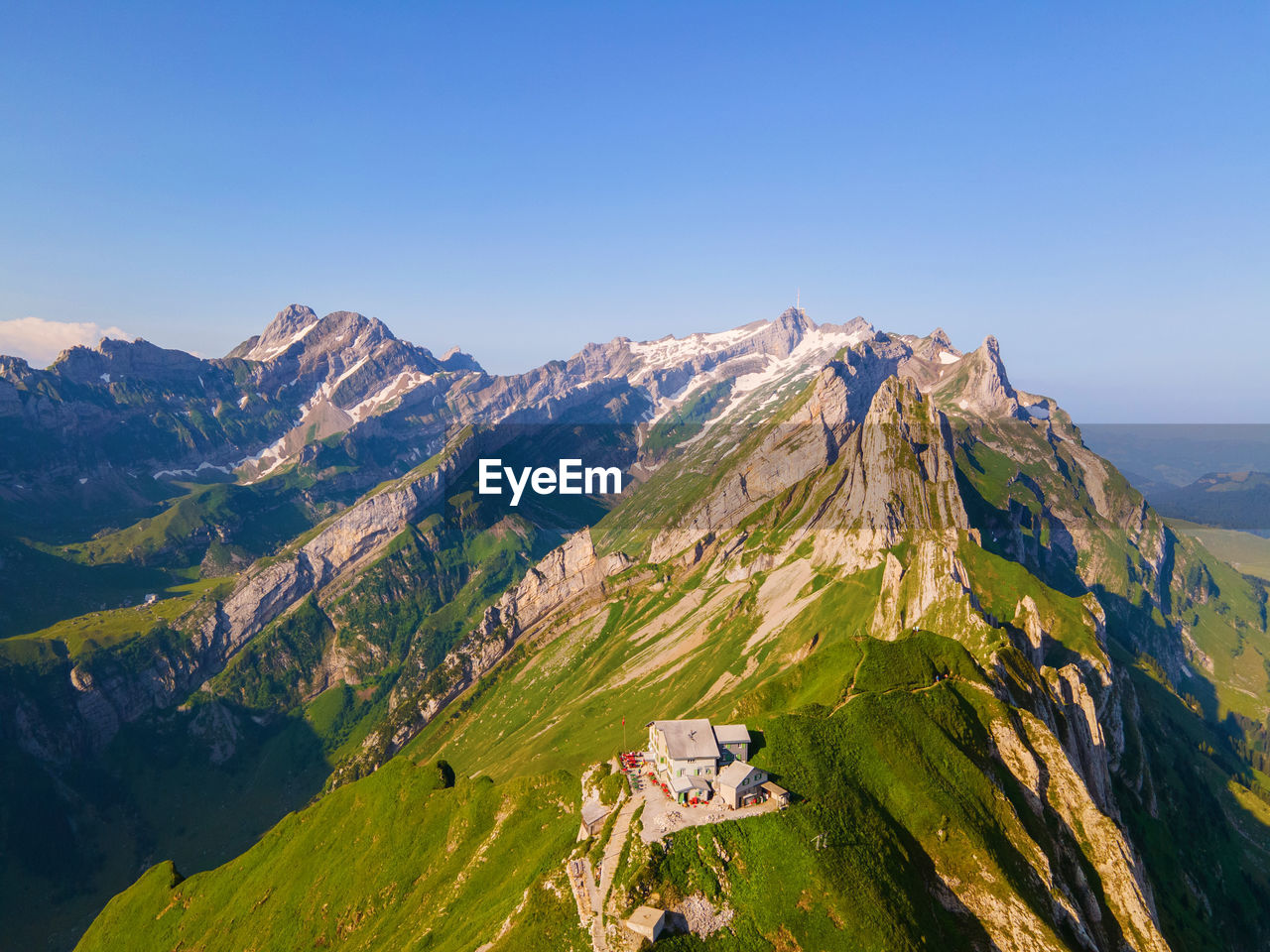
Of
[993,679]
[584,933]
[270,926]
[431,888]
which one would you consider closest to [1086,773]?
[993,679]

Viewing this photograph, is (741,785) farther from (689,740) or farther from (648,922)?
(648,922)

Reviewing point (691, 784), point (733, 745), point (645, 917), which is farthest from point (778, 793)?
point (645, 917)

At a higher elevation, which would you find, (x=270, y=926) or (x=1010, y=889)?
(x=1010, y=889)

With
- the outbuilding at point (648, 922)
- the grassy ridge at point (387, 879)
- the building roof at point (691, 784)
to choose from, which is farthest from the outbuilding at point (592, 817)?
the outbuilding at point (648, 922)

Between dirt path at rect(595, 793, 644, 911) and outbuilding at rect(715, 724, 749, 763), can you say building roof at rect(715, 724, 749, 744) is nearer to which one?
outbuilding at rect(715, 724, 749, 763)

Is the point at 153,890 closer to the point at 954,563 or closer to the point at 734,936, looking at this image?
the point at 734,936

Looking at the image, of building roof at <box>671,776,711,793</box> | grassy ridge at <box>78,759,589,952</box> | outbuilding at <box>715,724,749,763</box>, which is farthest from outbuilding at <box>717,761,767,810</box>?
grassy ridge at <box>78,759,589,952</box>

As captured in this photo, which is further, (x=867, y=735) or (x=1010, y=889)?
(x=867, y=735)
